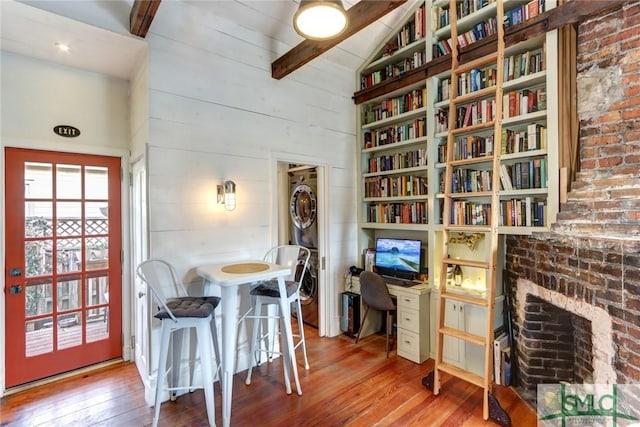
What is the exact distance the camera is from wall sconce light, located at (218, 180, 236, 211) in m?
2.58

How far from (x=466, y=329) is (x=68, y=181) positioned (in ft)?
12.2

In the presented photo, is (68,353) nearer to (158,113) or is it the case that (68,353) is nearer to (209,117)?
(158,113)

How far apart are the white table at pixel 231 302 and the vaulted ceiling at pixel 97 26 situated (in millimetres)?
1852

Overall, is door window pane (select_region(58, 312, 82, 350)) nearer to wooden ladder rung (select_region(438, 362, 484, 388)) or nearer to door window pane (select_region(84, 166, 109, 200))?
door window pane (select_region(84, 166, 109, 200))

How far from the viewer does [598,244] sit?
1830mm

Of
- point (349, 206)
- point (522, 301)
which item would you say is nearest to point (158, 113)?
point (349, 206)

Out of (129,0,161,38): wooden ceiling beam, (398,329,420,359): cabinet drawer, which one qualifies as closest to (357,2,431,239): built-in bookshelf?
(398,329,420,359): cabinet drawer

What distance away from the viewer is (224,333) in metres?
2.07

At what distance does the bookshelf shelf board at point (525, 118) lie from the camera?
232 centimetres

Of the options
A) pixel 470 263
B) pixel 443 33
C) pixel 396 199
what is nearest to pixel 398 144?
pixel 396 199

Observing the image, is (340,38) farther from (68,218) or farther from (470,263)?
(68,218)

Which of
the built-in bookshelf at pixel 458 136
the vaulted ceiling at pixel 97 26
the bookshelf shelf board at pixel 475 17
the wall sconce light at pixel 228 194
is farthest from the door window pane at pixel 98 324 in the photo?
the bookshelf shelf board at pixel 475 17

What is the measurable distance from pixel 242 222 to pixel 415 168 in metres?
1.82

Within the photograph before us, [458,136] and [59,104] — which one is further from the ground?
[59,104]
